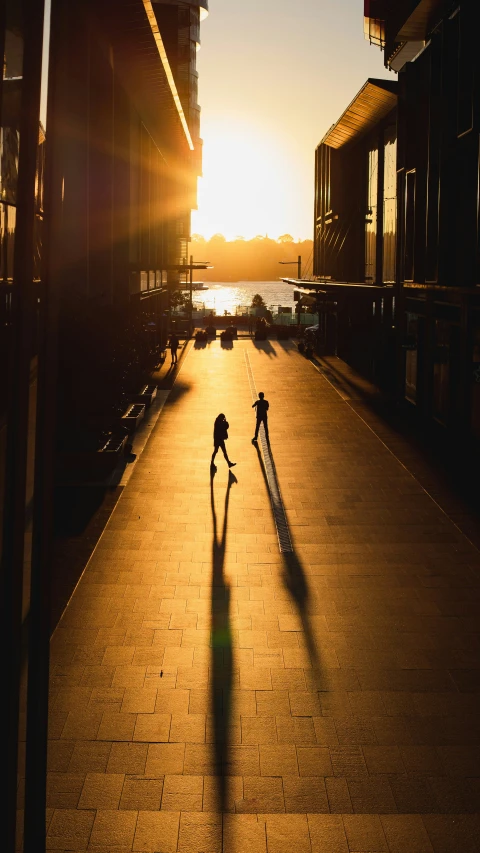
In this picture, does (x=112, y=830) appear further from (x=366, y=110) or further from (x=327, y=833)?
(x=366, y=110)

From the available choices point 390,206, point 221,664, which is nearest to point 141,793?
point 221,664

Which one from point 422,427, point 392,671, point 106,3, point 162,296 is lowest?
point 392,671

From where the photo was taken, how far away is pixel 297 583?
12.2m

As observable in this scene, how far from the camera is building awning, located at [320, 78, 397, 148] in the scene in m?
34.9

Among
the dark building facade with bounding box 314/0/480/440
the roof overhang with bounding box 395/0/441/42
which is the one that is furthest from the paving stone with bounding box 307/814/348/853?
the roof overhang with bounding box 395/0/441/42

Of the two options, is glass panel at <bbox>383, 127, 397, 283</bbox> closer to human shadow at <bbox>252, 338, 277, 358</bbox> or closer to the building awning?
the building awning

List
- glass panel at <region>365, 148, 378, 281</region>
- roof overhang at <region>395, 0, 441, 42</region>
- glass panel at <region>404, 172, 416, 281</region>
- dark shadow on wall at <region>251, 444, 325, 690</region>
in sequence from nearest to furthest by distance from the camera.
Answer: dark shadow on wall at <region>251, 444, 325, 690</region> < roof overhang at <region>395, 0, 441, 42</region> < glass panel at <region>404, 172, 416, 281</region> < glass panel at <region>365, 148, 378, 281</region>

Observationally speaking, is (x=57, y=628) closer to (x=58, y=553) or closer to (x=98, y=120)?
(x=58, y=553)

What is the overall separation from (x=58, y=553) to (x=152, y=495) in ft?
13.2

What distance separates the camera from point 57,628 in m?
10.6

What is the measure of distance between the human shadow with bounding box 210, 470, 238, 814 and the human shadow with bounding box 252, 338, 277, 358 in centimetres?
3958

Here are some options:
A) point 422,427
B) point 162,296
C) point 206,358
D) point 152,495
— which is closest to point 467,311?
point 422,427

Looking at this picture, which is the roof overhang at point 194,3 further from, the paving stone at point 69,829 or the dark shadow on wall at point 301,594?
the paving stone at point 69,829

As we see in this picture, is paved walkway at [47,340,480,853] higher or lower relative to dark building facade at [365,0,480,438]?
lower
